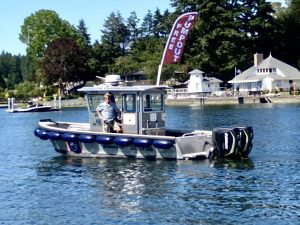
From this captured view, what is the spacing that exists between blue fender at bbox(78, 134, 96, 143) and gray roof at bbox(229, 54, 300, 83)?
3181 inches

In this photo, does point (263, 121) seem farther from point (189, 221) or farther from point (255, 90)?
point (255, 90)

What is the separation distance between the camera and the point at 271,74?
109500mm

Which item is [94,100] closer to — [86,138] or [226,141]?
[86,138]

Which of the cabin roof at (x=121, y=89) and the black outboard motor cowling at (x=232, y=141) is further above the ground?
the cabin roof at (x=121, y=89)

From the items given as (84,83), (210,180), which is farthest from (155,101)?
(84,83)

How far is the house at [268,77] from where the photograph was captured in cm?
10844

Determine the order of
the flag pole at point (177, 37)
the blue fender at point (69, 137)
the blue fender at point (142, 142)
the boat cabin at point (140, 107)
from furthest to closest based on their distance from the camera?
the flag pole at point (177, 37) < the blue fender at point (69, 137) < the boat cabin at point (140, 107) < the blue fender at point (142, 142)

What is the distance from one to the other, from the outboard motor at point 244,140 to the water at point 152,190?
560mm

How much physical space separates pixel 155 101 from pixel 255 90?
80821mm

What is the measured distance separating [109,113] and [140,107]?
1553mm

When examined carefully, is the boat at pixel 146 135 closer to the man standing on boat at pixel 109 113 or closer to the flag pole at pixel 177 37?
the flag pole at pixel 177 37

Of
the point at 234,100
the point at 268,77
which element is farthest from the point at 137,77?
the point at 234,100

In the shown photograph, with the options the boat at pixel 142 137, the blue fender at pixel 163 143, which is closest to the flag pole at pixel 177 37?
the boat at pixel 142 137

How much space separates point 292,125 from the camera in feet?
165
